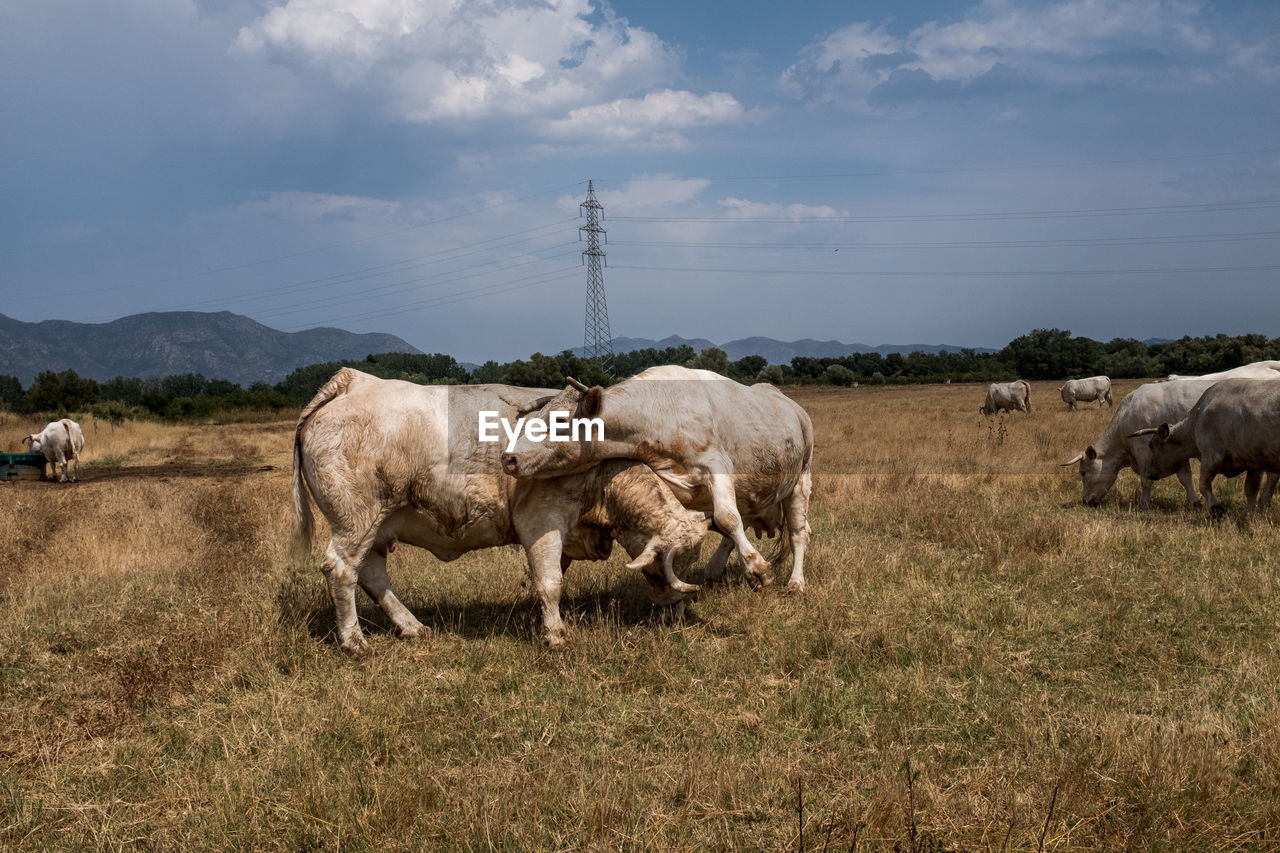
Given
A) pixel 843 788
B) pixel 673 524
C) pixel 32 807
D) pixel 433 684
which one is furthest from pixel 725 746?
pixel 32 807

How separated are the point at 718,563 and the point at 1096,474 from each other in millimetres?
7690

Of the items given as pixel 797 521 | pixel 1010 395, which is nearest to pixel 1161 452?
pixel 797 521

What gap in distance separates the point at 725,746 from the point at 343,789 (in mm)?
2052

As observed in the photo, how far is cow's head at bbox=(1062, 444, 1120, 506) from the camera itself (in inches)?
490

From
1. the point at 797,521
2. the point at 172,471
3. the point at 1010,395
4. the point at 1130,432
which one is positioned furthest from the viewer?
the point at 1010,395

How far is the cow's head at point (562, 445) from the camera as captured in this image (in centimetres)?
584

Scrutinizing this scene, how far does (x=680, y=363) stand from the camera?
125 feet

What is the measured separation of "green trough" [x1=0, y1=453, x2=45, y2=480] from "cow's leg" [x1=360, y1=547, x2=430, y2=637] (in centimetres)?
1832

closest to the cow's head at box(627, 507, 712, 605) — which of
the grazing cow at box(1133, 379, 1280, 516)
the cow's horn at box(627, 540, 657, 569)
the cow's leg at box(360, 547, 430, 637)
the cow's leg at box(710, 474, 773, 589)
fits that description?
the cow's horn at box(627, 540, 657, 569)

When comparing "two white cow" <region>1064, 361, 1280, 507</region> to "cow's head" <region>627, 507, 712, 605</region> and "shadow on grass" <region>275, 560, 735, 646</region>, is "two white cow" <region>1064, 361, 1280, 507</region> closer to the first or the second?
"shadow on grass" <region>275, 560, 735, 646</region>

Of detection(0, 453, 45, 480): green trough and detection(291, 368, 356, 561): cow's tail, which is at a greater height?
detection(291, 368, 356, 561): cow's tail

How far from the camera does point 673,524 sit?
5855mm

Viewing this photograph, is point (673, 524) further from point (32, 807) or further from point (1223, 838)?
point (32, 807)

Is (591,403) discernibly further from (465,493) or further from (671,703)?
(671,703)
